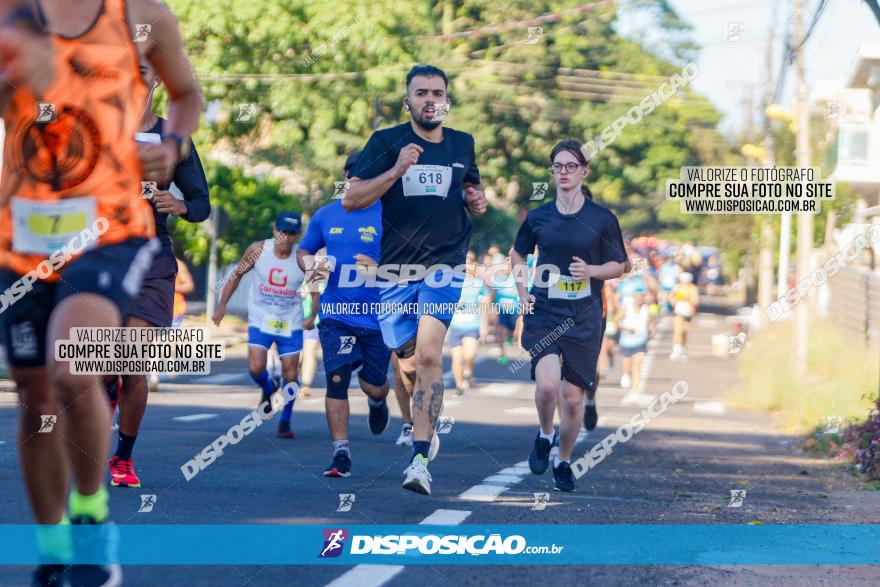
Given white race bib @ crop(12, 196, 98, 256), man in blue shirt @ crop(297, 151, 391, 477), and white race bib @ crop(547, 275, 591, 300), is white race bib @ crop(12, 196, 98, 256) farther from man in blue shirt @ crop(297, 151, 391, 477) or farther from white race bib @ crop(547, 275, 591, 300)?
white race bib @ crop(547, 275, 591, 300)

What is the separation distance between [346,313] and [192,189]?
92.3 inches

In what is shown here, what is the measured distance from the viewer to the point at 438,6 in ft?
145

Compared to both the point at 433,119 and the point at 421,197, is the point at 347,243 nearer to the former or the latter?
the point at 421,197

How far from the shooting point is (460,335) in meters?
20.4

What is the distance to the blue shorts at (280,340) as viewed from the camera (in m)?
12.7

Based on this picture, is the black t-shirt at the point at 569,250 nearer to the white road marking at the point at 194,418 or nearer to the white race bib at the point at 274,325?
the white race bib at the point at 274,325

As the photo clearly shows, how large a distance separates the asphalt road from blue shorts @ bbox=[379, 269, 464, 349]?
0.85 meters

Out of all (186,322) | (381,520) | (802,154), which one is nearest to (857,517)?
(381,520)

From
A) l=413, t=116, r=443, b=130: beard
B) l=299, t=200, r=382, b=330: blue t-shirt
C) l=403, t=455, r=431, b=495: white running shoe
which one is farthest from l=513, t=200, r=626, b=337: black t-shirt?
l=403, t=455, r=431, b=495: white running shoe

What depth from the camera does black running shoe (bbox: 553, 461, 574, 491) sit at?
355 inches

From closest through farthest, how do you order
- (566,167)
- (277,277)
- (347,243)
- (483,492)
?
(483,492)
(566,167)
(347,243)
(277,277)

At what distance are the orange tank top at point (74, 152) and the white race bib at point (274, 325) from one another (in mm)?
8065

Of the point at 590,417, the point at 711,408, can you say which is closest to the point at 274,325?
the point at 590,417

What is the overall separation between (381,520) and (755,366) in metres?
17.1
